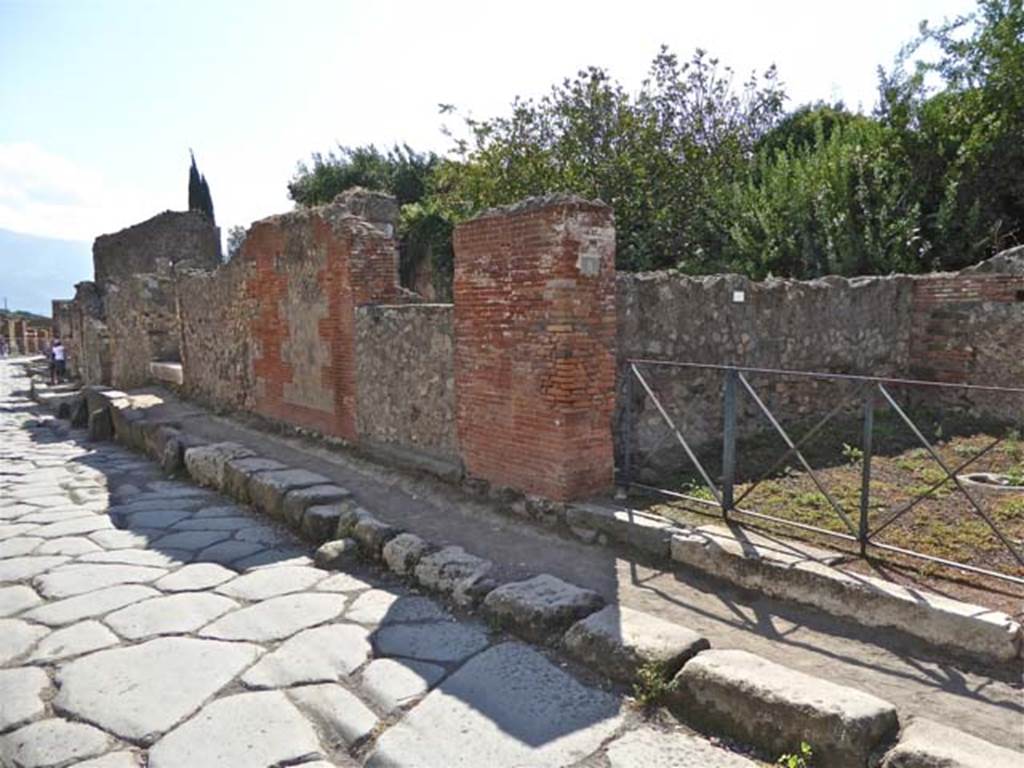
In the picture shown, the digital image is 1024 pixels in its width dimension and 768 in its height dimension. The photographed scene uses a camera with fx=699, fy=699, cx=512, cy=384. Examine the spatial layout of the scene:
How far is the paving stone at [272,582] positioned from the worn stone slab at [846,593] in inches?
90.9

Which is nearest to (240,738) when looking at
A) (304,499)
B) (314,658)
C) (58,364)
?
(314,658)

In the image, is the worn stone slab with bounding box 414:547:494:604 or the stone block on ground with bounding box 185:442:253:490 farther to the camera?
the stone block on ground with bounding box 185:442:253:490

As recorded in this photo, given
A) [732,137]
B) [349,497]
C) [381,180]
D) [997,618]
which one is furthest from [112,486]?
[381,180]

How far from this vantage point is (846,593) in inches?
131

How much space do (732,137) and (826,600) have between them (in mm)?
12915

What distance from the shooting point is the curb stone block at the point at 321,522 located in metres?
5.22

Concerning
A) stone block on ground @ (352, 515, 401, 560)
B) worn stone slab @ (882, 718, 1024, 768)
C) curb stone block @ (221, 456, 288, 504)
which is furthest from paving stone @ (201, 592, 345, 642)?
worn stone slab @ (882, 718, 1024, 768)

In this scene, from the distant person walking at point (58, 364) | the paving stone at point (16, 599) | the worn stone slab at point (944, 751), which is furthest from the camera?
the distant person walking at point (58, 364)

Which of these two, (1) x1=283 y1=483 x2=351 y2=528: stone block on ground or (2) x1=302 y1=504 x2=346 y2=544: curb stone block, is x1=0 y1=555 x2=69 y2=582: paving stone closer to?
(1) x1=283 y1=483 x2=351 y2=528: stone block on ground

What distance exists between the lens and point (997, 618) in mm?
2922

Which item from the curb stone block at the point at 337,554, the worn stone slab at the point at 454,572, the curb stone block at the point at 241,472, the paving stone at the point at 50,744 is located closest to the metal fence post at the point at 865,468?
the worn stone slab at the point at 454,572

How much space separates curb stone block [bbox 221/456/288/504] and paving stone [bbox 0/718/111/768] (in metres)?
3.62

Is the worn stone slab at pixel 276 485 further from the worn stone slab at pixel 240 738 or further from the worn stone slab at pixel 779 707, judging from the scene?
the worn stone slab at pixel 779 707

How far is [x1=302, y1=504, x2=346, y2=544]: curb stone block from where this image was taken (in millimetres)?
5219
